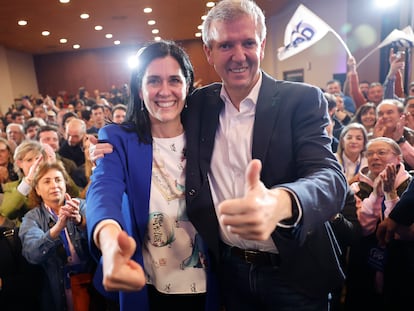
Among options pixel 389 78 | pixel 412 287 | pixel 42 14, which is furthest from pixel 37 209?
pixel 42 14

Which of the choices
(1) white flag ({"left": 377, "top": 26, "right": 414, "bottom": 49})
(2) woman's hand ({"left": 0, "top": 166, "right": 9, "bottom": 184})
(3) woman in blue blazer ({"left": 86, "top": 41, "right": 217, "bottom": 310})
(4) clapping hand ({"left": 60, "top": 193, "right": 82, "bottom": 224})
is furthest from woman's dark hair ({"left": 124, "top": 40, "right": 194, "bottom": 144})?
(1) white flag ({"left": 377, "top": 26, "right": 414, "bottom": 49})

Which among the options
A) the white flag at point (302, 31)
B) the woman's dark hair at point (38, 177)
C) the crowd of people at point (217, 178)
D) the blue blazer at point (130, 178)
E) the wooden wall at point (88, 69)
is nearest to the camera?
the crowd of people at point (217, 178)

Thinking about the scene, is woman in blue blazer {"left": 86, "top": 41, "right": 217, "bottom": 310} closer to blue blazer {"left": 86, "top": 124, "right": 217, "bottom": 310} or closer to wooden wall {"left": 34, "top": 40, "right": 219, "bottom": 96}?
blue blazer {"left": 86, "top": 124, "right": 217, "bottom": 310}

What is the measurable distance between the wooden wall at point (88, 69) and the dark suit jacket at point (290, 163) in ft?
45.4

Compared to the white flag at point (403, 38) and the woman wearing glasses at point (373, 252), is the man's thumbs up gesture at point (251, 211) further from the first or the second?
the white flag at point (403, 38)

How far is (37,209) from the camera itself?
6.04 ft

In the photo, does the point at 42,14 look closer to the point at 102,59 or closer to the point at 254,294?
the point at 102,59

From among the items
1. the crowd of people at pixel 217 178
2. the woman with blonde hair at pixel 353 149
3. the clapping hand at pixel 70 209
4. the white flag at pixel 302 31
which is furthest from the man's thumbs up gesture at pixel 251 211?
the white flag at pixel 302 31

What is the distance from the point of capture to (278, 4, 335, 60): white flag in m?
4.36

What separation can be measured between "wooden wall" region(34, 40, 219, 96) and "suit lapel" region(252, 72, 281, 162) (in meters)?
13.8

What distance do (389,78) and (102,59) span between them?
13135mm

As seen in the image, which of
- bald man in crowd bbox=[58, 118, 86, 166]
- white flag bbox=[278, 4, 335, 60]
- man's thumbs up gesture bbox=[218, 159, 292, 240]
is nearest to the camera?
man's thumbs up gesture bbox=[218, 159, 292, 240]

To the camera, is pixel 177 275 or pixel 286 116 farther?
pixel 177 275

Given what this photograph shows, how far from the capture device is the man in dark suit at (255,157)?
98 cm
